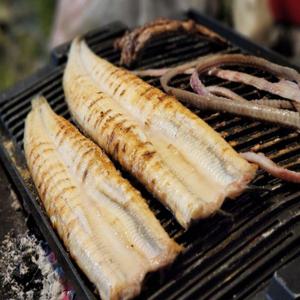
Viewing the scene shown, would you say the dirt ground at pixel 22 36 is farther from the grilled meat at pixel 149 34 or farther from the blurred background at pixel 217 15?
the grilled meat at pixel 149 34

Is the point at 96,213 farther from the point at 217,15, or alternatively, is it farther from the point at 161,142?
the point at 217,15

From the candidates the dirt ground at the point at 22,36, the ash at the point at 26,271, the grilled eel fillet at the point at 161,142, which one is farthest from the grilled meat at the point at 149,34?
the dirt ground at the point at 22,36

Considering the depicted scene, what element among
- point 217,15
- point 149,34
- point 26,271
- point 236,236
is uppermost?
point 217,15

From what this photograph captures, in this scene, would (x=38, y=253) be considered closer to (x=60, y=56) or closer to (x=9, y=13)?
(x=60, y=56)

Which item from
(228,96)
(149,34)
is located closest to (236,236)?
(228,96)

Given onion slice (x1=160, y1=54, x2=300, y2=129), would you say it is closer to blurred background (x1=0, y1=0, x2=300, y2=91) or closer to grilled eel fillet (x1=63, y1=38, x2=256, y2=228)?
grilled eel fillet (x1=63, y1=38, x2=256, y2=228)

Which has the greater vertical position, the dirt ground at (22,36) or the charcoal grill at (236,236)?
the dirt ground at (22,36)
